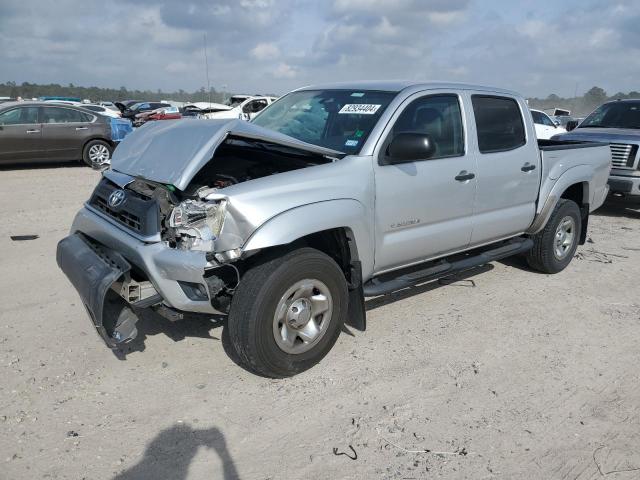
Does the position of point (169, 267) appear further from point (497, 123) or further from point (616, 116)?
point (616, 116)

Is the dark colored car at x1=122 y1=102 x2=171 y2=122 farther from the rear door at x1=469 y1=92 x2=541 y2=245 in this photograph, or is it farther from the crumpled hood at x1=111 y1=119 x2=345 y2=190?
the rear door at x1=469 y1=92 x2=541 y2=245

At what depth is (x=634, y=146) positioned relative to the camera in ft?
28.0

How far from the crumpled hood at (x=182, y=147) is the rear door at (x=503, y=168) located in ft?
5.16

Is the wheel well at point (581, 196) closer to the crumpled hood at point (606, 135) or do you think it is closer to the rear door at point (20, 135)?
the crumpled hood at point (606, 135)

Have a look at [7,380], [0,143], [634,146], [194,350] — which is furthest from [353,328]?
[0,143]

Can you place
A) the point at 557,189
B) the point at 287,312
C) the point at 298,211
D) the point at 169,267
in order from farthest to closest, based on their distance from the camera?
the point at 557,189
the point at 287,312
the point at 298,211
the point at 169,267

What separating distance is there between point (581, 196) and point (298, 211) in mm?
4171

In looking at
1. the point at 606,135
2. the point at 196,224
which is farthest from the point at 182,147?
the point at 606,135

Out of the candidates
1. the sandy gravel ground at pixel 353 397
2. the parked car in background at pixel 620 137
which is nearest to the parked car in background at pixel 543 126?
the parked car in background at pixel 620 137

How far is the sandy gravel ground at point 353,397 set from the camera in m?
2.80

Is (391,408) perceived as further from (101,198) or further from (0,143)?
(0,143)

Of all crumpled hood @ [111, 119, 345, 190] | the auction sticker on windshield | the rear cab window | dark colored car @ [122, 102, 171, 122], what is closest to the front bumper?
crumpled hood @ [111, 119, 345, 190]

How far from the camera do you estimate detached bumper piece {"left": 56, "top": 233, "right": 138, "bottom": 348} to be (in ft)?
10.4

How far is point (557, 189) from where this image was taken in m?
5.40
